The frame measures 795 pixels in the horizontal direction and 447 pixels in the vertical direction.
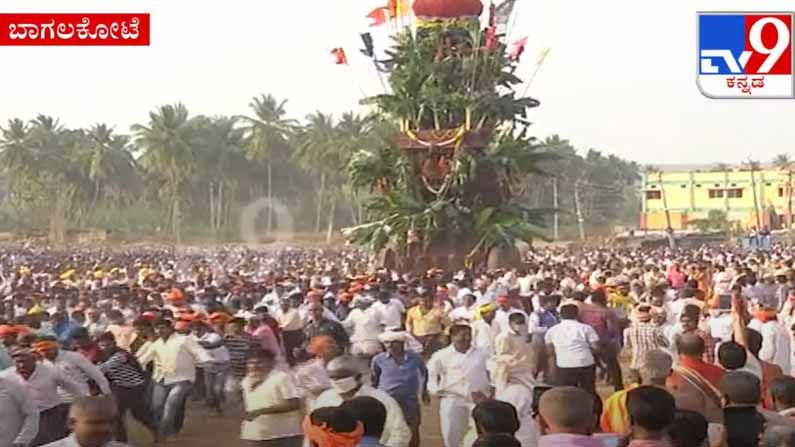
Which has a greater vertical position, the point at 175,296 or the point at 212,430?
the point at 175,296

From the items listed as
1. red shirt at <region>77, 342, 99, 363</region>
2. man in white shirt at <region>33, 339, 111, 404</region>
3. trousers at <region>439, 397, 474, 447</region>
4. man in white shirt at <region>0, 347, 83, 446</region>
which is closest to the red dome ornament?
red shirt at <region>77, 342, 99, 363</region>

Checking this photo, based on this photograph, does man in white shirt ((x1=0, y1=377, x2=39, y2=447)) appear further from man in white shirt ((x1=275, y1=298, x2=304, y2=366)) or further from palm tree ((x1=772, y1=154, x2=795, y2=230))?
palm tree ((x1=772, y1=154, x2=795, y2=230))

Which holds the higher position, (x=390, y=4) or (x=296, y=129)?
(x=390, y=4)

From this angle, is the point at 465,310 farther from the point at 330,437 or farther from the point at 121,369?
the point at 330,437

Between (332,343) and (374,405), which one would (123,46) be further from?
(374,405)

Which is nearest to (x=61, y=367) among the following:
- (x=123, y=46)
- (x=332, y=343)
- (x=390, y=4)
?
(x=332, y=343)

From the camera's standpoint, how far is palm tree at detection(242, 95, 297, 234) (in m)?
16.3

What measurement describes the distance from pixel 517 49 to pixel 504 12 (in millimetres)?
928

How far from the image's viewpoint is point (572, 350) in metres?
8.45

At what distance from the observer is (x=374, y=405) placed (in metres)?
4.45

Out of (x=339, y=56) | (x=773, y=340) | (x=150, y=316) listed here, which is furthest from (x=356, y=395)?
(x=339, y=56)

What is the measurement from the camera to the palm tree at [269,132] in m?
16.3

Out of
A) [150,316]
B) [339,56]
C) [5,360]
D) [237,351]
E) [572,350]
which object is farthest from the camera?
[339,56]

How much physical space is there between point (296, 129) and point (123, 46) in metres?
5.12
